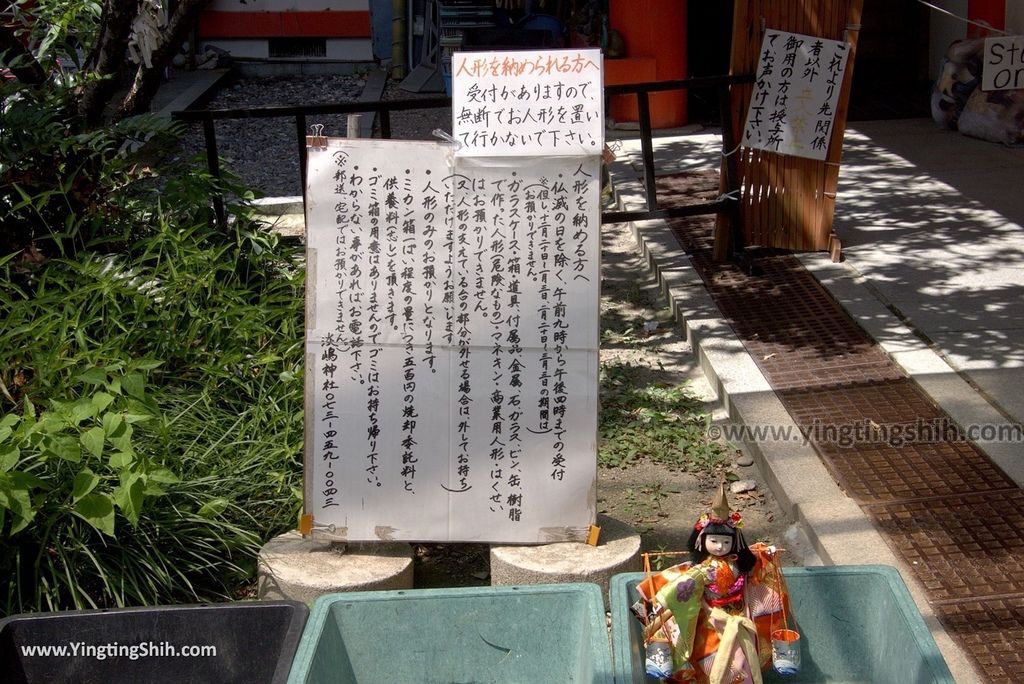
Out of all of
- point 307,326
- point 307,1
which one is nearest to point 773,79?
point 307,326

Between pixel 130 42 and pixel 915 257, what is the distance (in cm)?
484

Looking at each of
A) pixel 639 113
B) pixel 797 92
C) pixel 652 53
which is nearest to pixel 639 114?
pixel 639 113

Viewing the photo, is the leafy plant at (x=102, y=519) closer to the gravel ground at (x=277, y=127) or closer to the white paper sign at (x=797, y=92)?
the white paper sign at (x=797, y=92)

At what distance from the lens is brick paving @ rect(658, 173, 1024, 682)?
11.6 feet

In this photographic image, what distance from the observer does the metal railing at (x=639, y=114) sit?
5.75 metres

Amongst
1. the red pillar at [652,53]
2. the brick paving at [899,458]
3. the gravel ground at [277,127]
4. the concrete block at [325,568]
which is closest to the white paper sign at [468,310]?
the concrete block at [325,568]

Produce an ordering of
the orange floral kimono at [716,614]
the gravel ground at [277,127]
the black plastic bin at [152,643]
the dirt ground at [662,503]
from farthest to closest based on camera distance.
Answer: the gravel ground at [277,127], the dirt ground at [662,503], the black plastic bin at [152,643], the orange floral kimono at [716,614]

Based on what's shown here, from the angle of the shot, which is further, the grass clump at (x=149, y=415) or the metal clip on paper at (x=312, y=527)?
the metal clip on paper at (x=312, y=527)

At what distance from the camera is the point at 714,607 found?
2.91 metres

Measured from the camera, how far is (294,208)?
827cm

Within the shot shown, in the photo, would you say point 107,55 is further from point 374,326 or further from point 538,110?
point 538,110

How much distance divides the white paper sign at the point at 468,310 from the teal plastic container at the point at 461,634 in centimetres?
58

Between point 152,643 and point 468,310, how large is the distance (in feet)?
4.64

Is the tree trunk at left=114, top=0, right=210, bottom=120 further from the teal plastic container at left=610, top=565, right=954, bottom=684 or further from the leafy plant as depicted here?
the teal plastic container at left=610, top=565, right=954, bottom=684
